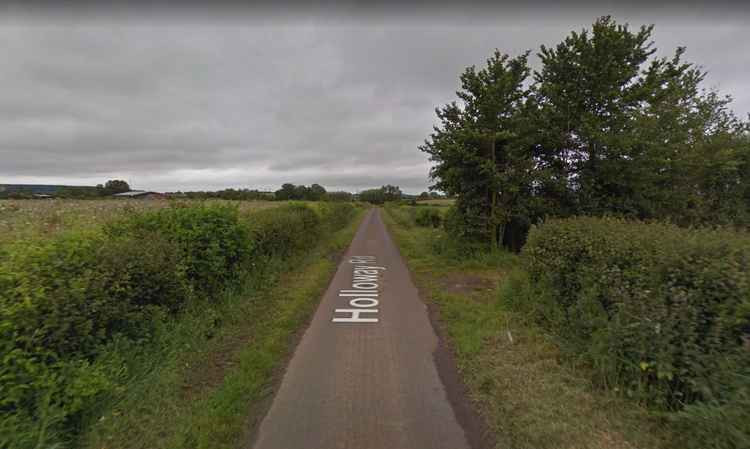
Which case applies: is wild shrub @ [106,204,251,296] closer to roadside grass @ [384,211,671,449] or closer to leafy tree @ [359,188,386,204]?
roadside grass @ [384,211,671,449]

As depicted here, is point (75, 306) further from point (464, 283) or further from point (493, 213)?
point (493, 213)

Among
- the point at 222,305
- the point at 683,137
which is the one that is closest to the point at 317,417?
the point at 222,305

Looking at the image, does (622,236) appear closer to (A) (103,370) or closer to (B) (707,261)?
(B) (707,261)

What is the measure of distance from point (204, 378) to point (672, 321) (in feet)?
15.5

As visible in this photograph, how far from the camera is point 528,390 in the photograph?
280 cm

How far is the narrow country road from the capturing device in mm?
2297

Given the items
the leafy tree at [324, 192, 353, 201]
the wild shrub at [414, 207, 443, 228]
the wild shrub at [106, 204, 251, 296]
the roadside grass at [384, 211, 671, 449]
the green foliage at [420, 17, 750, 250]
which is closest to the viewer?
the roadside grass at [384, 211, 671, 449]

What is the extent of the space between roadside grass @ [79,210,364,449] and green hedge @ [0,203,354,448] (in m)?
0.27

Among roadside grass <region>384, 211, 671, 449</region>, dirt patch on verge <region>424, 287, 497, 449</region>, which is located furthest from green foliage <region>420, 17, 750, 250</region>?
dirt patch on verge <region>424, 287, 497, 449</region>

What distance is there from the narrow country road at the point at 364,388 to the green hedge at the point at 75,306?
1554 millimetres

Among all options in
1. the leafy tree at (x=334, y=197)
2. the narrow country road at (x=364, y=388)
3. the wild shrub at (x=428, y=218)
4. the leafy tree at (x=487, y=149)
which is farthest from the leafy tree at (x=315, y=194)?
the narrow country road at (x=364, y=388)

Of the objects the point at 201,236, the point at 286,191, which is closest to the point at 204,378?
the point at 201,236

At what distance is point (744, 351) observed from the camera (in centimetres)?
196

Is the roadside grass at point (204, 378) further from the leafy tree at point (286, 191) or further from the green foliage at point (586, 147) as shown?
the leafy tree at point (286, 191)
